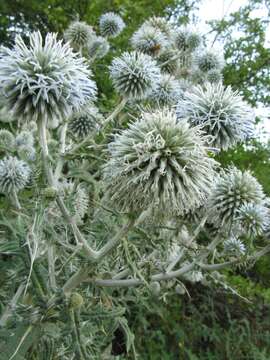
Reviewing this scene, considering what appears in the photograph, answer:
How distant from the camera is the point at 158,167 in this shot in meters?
1.95

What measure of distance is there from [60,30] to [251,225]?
6.27 m

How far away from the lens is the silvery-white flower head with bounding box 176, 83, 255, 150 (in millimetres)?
2466

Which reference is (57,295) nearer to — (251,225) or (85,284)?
(85,284)

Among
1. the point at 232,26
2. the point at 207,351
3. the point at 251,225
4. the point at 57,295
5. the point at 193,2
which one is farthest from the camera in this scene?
the point at 193,2

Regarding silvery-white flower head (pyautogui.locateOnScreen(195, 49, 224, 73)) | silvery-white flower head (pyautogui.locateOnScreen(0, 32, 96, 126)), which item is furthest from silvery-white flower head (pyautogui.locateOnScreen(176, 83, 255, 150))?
silvery-white flower head (pyautogui.locateOnScreen(195, 49, 224, 73))

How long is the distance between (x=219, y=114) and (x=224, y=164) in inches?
156

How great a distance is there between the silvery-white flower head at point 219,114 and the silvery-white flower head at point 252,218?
39 cm

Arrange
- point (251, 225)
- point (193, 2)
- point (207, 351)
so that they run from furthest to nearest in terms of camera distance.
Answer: point (193, 2)
point (207, 351)
point (251, 225)

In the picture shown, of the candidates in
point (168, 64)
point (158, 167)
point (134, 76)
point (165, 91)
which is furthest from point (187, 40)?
point (158, 167)

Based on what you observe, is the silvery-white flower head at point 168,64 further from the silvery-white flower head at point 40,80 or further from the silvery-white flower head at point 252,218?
the silvery-white flower head at point 40,80

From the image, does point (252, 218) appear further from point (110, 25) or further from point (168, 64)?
point (110, 25)

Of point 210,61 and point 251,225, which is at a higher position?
point 210,61

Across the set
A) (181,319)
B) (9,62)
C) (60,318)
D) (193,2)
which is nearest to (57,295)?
(60,318)

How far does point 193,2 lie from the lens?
9195 mm
